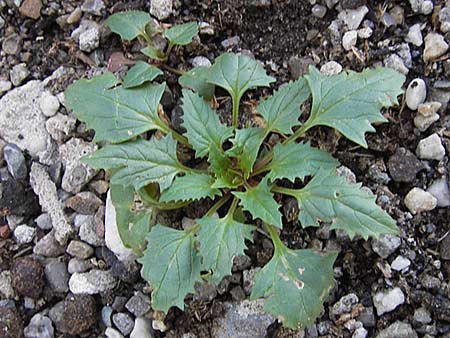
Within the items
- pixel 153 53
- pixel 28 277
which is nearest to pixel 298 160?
pixel 153 53

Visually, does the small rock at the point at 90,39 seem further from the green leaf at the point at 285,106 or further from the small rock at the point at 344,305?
the small rock at the point at 344,305

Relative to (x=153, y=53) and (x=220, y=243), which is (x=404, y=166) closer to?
(x=220, y=243)

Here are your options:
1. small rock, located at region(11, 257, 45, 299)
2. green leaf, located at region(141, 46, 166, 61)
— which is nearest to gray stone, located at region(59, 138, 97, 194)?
small rock, located at region(11, 257, 45, 299)

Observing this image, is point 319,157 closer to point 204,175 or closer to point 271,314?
point 204,175

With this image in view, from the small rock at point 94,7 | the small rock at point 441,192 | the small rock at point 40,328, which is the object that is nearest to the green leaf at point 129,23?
the small rock at point 94,7

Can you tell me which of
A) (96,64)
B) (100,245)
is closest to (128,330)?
(100,245)

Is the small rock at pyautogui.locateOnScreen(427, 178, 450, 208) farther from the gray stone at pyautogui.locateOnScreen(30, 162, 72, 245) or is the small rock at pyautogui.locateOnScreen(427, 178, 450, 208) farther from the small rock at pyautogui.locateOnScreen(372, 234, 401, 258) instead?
the gray stone at pyautogui.locateOnScreen(30, 162, 72, 245)
